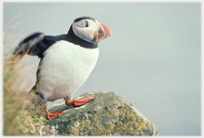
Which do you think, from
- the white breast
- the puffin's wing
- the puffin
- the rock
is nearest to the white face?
the puffin

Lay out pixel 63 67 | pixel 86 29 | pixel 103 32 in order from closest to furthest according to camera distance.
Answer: pixel 63 67 → pixel 86 29 → pixel 103 32

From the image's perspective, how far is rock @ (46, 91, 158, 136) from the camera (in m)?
3.81

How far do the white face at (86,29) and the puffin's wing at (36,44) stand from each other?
427 millimetres

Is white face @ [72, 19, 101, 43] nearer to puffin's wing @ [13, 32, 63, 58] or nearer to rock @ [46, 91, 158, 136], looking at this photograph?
puffin's wing @ [13, 32, 63, 58]

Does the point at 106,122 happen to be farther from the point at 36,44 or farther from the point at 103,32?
the point at 36,44

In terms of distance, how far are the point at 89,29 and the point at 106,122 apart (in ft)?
5.08

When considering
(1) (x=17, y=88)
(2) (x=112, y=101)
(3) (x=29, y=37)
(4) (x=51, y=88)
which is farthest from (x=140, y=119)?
(3) (x=29, y=37)

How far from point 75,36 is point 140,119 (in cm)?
172

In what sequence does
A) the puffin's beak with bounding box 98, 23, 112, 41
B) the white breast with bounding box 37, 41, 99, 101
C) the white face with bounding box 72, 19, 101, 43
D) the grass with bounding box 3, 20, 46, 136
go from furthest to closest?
the puffin's beak with bounding box 98, 23, 112, 41, the white face with bounding box 72, 19, 101, 43, the white breast with bounding box 37, 41, 99, 101, the grass with bounding box 3, 20, 46, 136

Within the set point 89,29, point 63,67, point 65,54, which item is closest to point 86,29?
point 89,29

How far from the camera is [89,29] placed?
14.2 feet

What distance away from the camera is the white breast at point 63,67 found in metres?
4.20

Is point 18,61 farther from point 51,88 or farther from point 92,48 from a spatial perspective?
point 92,48

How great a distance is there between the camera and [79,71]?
14.1 ft
